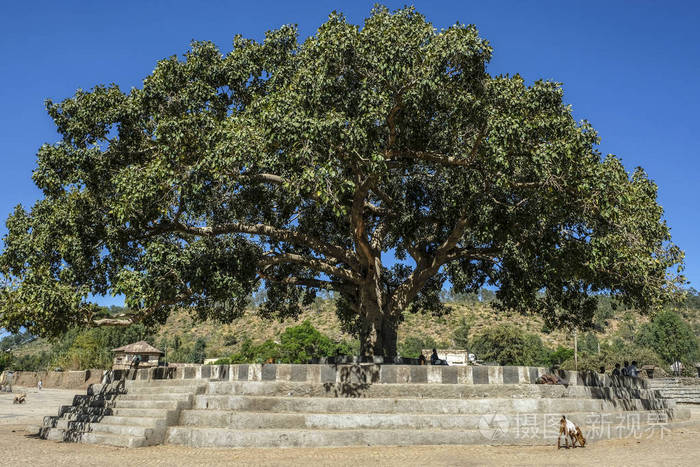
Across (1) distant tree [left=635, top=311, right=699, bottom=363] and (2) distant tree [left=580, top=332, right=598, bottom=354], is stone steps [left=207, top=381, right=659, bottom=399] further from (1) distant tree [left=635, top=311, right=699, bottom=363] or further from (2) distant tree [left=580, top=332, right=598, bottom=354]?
(2) distant tree [left=580, top=332, right=598, bottom=354]

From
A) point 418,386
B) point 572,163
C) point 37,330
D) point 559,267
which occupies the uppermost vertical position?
point 572,163

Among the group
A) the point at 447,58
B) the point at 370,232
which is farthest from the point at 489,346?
the point at 447,58

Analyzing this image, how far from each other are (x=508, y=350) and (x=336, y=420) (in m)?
43.6

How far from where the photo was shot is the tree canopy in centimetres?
1238

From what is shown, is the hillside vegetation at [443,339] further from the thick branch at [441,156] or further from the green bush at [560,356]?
the thick branch at [441,156]

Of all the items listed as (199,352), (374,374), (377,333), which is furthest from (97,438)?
(199,352)

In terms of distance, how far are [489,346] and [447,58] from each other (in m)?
47.2

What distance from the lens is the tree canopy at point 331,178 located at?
1238 cm

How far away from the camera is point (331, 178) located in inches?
473

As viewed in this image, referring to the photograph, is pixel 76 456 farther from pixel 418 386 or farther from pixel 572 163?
pixel 572 163

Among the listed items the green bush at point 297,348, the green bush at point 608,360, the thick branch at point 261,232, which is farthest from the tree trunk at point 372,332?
the green bush at point 297,348

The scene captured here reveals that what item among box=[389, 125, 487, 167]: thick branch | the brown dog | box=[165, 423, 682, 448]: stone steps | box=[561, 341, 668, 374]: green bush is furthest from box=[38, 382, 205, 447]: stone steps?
→ box=[561, 341, 668, 374]: green bush

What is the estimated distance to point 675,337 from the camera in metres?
72.1

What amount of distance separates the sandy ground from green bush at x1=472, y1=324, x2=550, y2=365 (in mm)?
40999
